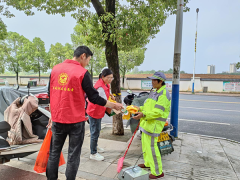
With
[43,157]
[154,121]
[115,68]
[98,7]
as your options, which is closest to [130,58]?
[98,7]

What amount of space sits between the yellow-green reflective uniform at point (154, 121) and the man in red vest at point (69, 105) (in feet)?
2.67

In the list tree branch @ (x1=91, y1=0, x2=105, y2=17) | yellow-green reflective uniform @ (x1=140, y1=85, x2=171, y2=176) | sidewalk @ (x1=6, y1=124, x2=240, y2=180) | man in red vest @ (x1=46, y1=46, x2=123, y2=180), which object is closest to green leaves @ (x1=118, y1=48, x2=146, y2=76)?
tree branch @ (x1=91, y1=0, x2=105, y2=17)

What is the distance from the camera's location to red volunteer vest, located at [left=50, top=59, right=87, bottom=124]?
2109mm

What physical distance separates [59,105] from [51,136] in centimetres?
62

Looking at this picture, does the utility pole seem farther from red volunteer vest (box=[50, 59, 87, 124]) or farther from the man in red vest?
red volunteer vest (box=[50, 59, 87, 124])

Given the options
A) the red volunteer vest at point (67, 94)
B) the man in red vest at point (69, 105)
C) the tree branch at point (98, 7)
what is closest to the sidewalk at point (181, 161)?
the man in red vest at point (69, 105)

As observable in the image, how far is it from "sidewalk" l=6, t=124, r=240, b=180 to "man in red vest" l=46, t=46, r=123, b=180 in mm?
814

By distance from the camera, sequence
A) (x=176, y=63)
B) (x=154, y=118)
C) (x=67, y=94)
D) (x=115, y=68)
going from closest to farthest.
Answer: (x=67, y=94) < (x=154, y=118) < (x=176, y=63) < (x=115, y=68)

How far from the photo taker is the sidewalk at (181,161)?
2.98m

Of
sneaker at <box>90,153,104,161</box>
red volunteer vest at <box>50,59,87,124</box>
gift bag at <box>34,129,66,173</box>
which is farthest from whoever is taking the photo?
sneaker at <box>90,153,104,161</box>

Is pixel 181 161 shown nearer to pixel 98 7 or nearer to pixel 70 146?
pixel 70 146

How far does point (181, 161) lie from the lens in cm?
350

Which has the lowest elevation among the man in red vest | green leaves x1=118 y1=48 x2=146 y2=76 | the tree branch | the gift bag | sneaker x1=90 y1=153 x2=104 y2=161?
sneaker x1=90 y1=153 x2=104 y2=161

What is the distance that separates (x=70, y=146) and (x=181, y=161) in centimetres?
239
